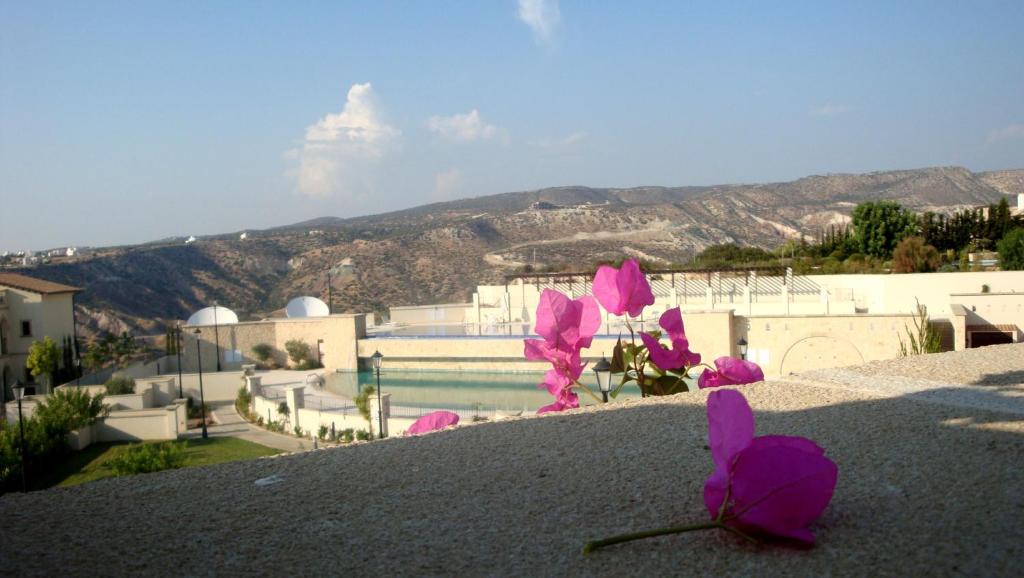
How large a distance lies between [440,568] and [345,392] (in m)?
17.0

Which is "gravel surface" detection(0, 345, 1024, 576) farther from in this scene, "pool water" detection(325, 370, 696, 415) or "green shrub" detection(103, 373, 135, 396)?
"green shrub" detection(103, 373, 135, 396)

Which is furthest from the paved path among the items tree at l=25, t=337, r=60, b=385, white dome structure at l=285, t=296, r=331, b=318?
white dome structure at l=285, t=296, r=331, b=318

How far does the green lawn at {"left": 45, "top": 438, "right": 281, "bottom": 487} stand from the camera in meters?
11.9

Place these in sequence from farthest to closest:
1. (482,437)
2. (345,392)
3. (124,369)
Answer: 1. (124,369)
2. (345,392)
3. (482,437)

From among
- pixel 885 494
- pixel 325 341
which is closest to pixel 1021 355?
pixel 885 494

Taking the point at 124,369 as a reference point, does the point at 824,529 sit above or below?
above

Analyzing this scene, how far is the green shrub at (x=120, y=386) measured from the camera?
56.8ft

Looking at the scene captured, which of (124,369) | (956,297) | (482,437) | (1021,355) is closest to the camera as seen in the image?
(482,437)

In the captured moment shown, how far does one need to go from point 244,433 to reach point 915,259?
2015 centimetres

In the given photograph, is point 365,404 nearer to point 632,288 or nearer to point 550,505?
point 632,288

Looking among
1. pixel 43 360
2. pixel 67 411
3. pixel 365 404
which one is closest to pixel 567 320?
pixel 365 404

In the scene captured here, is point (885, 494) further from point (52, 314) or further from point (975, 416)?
point (52, 314)

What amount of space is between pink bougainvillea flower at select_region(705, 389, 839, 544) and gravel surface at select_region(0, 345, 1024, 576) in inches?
4.2

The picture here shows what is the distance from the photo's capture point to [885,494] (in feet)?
9.33
